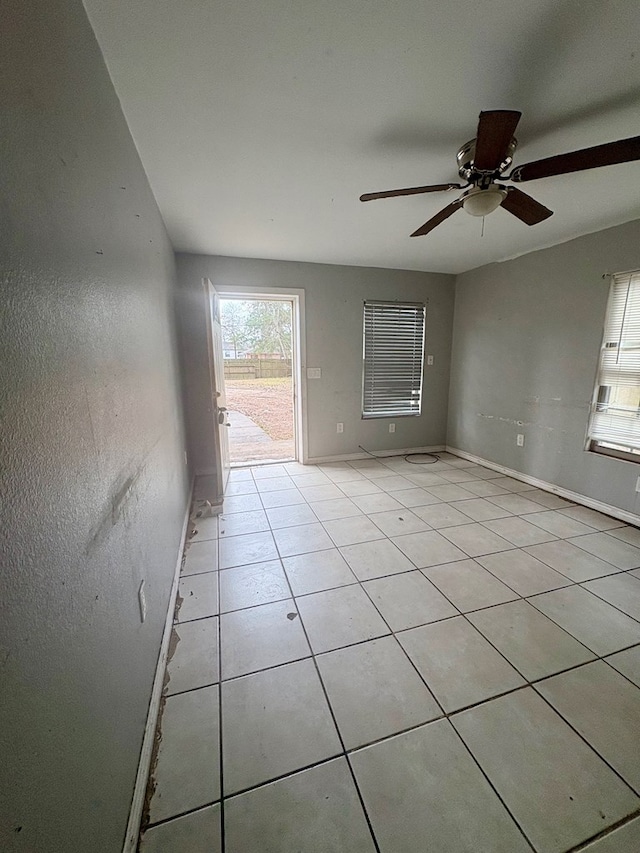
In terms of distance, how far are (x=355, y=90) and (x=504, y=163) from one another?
0.71m

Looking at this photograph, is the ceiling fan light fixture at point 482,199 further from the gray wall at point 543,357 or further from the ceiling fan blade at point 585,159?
the gray wall at point 543,357

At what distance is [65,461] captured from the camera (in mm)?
684

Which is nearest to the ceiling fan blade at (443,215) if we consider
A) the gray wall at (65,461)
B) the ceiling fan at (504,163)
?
the ceiling fan at (504,163)

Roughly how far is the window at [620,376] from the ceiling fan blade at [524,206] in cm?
132

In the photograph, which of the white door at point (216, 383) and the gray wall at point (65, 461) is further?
the white door at point (216, 383)

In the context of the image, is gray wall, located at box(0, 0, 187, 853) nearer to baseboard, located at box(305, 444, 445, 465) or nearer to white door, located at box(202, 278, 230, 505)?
white door, located at box(202, 278, 230, 505)

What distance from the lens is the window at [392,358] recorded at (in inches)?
158

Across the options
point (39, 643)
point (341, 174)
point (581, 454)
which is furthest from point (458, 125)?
point (581, 454)

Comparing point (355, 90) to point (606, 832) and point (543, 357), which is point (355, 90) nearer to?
point (606, 832)

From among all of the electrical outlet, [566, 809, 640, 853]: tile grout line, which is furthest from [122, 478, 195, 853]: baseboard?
[566, 809, 640, 853]: tile grout line

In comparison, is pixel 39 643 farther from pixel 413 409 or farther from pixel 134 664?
pixel 413 409

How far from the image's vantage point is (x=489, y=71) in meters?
1.22

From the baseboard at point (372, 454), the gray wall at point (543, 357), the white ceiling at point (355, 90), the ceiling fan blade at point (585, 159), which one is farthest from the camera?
the baseboard at point (372, 454)

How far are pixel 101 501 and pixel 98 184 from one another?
0.97 metres
